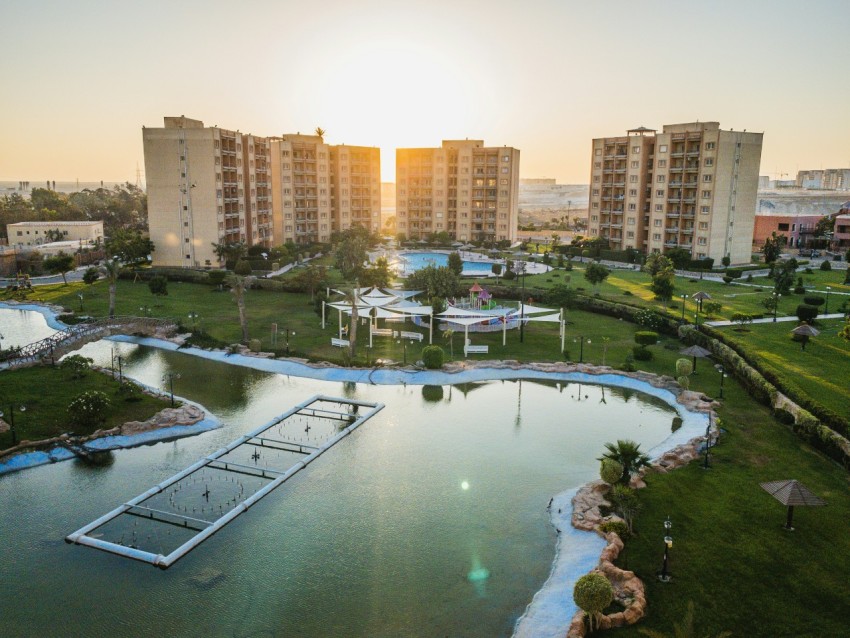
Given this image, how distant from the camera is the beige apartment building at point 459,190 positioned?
375 feet

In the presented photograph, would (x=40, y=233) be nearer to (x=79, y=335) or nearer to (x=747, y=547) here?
(x=79, y=335)

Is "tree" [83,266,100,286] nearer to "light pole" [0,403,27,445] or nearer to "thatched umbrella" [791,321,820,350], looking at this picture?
"light pole" [0,403,27,445]

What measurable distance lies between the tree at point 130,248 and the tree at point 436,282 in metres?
36.4

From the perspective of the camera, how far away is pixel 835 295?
63750 millimetres

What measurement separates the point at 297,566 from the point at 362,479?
21.7ft

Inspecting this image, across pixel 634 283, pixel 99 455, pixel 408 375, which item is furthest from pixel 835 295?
pixel 99 455

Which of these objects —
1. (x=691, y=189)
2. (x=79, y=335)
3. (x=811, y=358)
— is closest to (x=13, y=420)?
(x=79, y=335)

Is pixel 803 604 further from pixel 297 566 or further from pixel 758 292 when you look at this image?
pixel 758 292

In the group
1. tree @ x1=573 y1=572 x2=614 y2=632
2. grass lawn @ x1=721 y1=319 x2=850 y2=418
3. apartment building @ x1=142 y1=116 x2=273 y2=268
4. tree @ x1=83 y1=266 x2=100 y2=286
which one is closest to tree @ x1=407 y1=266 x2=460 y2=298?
grass lawn @ x1=721 y1=319 x2=850 y2=418

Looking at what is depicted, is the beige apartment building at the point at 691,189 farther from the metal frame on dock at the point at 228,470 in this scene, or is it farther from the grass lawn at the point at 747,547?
the metal frame on dock at the point at 228,470

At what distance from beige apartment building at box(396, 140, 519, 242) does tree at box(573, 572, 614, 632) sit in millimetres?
97880

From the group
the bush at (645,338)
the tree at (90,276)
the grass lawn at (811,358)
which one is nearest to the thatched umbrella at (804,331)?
the grass lawn at (811,358)

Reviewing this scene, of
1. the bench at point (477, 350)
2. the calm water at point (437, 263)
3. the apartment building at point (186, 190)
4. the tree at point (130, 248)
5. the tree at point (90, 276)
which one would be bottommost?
the bench at point (477, 350)

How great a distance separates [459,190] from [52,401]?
90.3 metres
